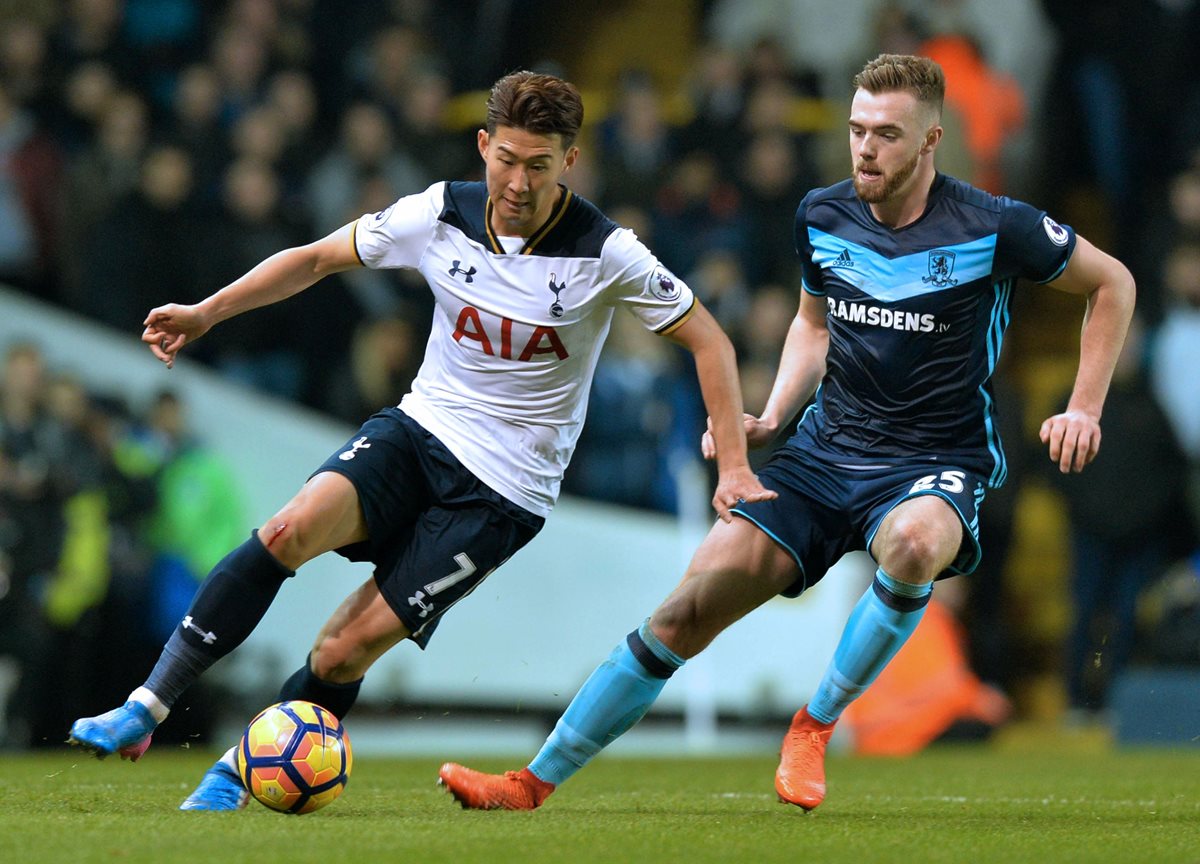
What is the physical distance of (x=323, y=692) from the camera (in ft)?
20.7

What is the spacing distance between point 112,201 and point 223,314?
626 centimetres

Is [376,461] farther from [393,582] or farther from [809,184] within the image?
[809,184]

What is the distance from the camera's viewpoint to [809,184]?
42.7 ft

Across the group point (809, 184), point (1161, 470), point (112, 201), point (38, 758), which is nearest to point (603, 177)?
point (809, 184)

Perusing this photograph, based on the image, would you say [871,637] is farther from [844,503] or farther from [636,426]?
[636,426]

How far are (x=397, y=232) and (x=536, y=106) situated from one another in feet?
2.24

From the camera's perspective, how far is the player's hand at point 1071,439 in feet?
19.6

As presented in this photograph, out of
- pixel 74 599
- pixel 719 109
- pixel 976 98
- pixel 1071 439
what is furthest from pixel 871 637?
pixel 976 98

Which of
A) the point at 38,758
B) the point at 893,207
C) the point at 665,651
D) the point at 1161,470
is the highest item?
the point at 893,207

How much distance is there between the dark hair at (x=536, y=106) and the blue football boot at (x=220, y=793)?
225 centimetres

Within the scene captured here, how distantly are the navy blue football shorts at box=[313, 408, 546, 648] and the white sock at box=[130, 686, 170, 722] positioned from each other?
766 millimetres

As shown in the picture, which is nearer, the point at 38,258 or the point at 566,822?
the point at 566,822

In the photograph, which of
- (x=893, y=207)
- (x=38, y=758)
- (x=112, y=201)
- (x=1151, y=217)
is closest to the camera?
(x=893, y=207)

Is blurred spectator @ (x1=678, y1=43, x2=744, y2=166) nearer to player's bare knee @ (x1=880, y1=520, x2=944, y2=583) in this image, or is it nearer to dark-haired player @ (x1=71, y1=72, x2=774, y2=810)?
dark-haired player @ (x1=71, y1=72, x2=774, y2=810)
